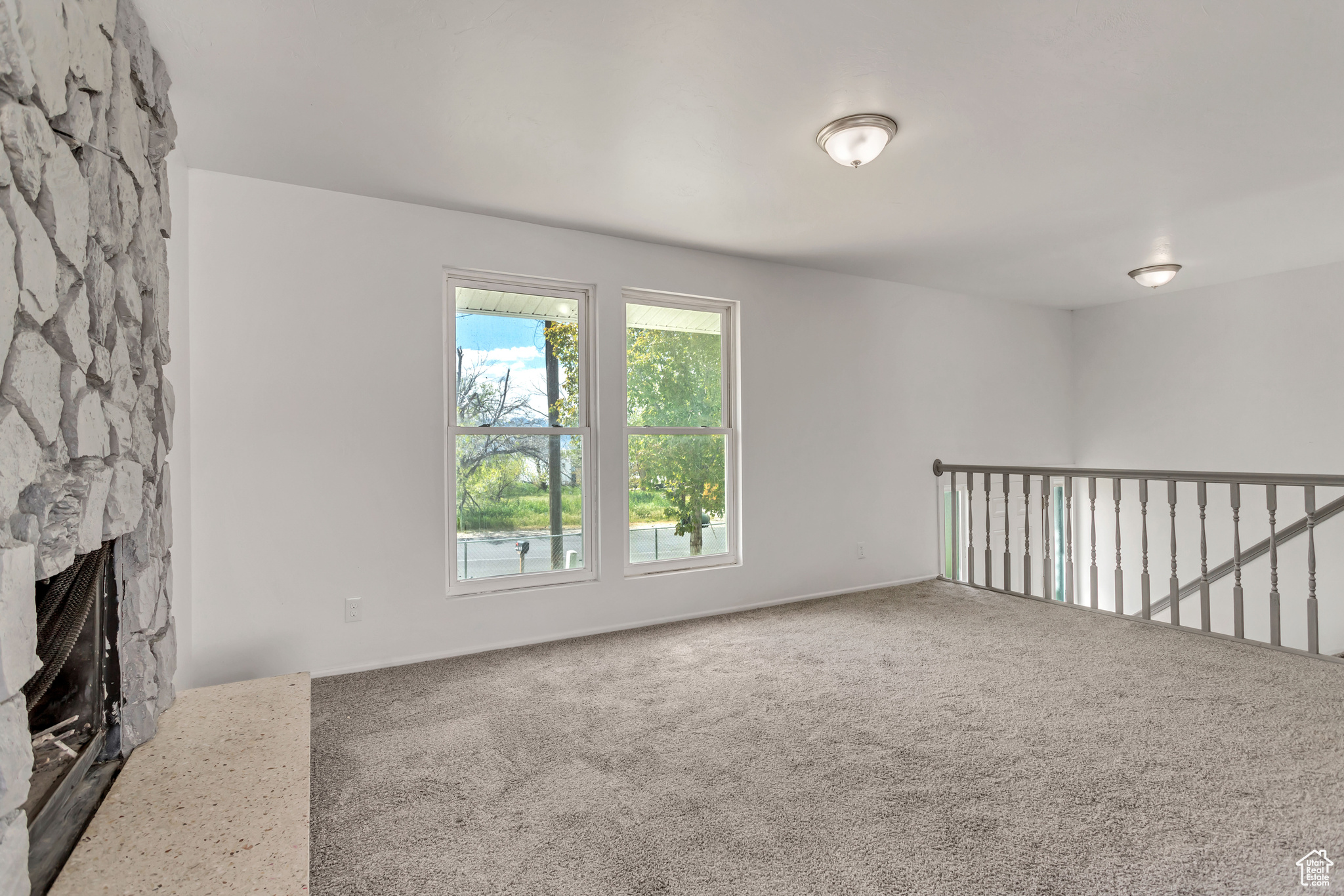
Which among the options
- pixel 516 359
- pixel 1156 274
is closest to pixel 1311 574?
pixel 1156 274

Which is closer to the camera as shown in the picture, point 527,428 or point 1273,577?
point 1273,577

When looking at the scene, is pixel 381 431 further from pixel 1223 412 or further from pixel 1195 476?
pixel 1223 412

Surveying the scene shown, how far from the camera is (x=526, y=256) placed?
348 cm

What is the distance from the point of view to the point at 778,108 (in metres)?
2.32

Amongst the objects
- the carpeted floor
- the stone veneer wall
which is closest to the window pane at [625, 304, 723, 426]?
the carpeted floor

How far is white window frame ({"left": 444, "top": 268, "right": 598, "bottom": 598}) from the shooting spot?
3.34 meters

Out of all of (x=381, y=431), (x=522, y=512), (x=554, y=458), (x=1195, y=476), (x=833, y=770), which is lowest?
(x=833, y=770)

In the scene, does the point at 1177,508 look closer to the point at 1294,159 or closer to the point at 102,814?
the point at 1294,159

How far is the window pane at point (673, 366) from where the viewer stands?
392 cm

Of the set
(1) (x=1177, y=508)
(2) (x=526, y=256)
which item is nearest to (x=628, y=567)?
(2) (x=526, y=256)

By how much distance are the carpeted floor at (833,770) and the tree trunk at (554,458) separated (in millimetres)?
574

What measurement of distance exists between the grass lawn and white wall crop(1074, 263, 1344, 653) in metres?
4.53

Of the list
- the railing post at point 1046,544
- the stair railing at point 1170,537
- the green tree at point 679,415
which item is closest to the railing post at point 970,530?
the stair railing at point 1170,537

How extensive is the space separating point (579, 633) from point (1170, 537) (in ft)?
12.5
